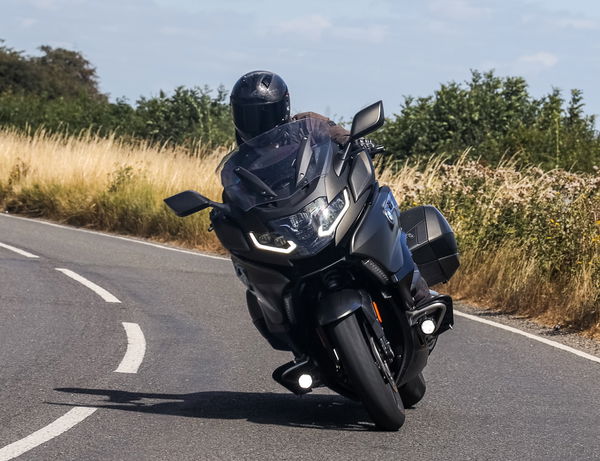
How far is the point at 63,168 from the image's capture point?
2247 centimetres

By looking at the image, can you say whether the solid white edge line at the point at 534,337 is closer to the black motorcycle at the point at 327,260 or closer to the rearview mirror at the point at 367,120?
the black motorcycle at the point at 327,260

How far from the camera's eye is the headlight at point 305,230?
5.88m

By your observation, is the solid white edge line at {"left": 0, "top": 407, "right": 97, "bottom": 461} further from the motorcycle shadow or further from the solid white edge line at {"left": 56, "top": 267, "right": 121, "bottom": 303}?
the solid white edge line at {"left": 56, "top": 267, "right": 121, "bottom": 303}

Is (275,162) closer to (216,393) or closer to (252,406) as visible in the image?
(252,406)

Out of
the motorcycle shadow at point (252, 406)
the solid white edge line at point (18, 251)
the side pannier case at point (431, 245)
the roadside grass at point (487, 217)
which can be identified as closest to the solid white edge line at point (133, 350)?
the motorcycle shadow at point (252, 406)

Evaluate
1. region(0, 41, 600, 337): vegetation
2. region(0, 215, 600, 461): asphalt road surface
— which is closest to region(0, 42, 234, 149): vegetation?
region(0, 41, 600, 337): vegetation

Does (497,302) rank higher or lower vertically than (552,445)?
lower

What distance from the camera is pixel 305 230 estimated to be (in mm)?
5891

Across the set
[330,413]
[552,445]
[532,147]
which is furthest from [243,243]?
[532,147]

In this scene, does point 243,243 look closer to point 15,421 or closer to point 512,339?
point 15,421

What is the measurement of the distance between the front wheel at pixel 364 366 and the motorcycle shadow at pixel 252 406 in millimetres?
516

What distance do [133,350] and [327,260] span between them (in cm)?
345

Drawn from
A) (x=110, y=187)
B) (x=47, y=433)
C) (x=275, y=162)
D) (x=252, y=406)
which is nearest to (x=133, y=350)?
(x=252, y=406)

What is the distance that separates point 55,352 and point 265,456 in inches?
135
